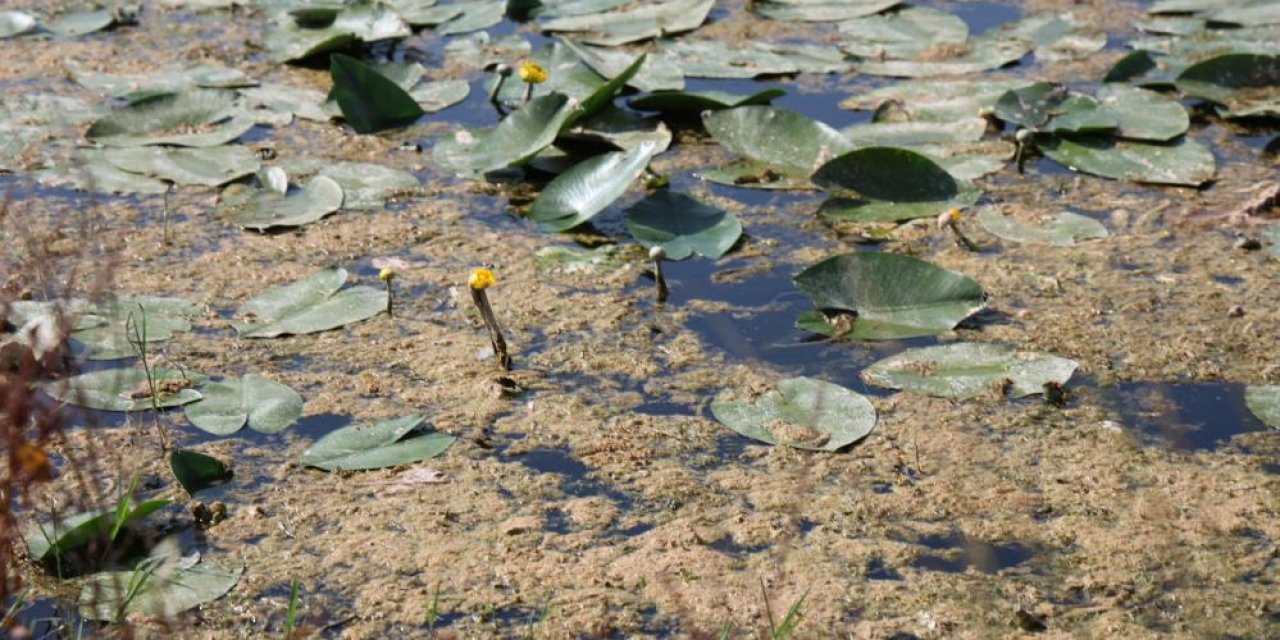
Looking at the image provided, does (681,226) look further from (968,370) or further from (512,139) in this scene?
(968,370)

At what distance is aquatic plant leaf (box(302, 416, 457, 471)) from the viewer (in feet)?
7.22

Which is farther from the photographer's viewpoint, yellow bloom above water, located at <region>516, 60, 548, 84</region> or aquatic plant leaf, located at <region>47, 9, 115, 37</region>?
aquatic plant leaf, located at <region>47, 9, 115, 37</region>

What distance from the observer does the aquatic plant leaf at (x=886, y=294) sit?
8.50ft

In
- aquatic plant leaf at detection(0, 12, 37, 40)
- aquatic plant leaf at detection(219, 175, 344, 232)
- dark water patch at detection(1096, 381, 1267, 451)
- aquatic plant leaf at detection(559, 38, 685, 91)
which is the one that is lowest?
aquatic plant leaf at detection(0, 12, 37, 40)

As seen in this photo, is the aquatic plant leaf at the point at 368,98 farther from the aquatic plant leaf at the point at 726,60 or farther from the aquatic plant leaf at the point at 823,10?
the aquatic plant leaf at the point at 823,10

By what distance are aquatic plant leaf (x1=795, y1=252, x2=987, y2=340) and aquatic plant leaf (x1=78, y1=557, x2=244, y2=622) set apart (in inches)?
45.1

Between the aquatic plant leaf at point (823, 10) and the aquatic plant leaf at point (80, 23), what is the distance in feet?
6.22

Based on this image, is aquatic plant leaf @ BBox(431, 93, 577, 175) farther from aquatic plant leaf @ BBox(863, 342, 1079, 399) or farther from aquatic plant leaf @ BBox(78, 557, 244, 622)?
aquatic plant leaf @ BBox(78, 557, 244, 622)

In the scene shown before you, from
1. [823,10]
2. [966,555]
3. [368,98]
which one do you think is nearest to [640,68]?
[368,98]

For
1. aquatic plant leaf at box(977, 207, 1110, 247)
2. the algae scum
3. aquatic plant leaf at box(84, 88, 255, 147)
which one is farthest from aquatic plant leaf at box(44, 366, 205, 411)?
aquatic plant leaf at box(977, 207, 1110, 247)

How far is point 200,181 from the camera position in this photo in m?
3.22

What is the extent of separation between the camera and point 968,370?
245cm

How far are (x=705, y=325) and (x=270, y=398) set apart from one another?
773 mm

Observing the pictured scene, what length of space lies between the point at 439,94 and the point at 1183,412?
81.2 inches
